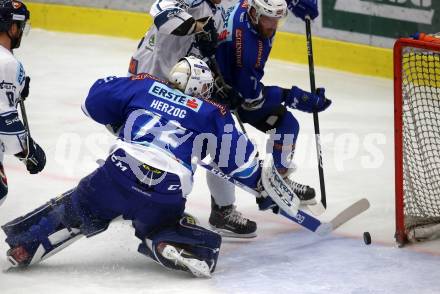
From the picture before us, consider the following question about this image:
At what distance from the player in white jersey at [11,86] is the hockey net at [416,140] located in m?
1.55

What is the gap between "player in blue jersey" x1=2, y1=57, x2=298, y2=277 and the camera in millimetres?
3965

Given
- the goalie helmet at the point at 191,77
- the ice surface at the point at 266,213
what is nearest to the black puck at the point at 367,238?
the ice surface at the point at 266,213

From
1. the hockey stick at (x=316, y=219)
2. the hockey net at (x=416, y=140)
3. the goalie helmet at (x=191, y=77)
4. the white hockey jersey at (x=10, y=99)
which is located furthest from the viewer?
the hockey net at (x=416, y=140)

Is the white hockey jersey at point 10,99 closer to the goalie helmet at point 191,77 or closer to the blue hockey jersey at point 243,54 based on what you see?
the goalie helmet at point 191,77

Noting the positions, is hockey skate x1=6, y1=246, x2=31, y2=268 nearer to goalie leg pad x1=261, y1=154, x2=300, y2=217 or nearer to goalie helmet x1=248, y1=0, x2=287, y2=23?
goalie leg pad x1=261, y1=154, x2=300, y2=217

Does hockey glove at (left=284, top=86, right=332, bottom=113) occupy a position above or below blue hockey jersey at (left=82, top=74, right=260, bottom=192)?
below

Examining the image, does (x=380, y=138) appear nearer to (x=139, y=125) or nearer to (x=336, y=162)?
(x=336, y=162)

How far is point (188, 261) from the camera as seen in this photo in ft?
13.0

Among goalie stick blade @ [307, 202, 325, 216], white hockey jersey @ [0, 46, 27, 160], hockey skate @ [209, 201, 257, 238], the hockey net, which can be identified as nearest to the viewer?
white hockey jersey @ [0, 46, 27, 160]

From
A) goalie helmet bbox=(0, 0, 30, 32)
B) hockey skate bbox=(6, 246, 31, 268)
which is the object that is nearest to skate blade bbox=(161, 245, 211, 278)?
hockey skate bbox=(6, 246, 31, 268)

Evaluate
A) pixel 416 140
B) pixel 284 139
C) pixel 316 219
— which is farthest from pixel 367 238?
pixel 284 139

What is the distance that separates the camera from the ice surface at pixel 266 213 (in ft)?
13.1

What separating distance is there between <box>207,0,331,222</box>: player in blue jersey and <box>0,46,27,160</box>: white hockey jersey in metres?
1.06

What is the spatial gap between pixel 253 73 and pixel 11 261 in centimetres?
136
